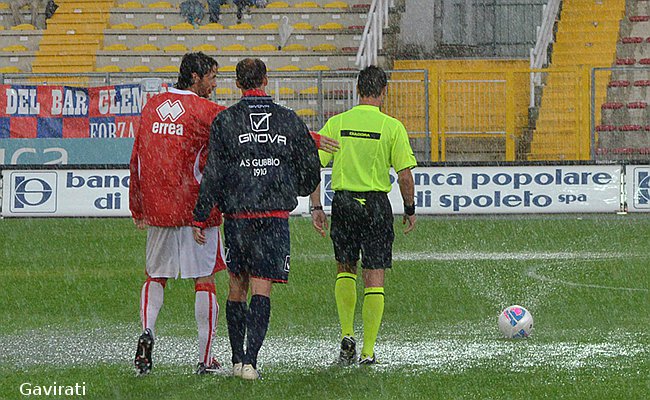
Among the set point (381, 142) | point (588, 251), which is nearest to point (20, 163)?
point (588, 251)

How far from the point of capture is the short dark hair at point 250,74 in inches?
328

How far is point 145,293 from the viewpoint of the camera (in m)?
8.66

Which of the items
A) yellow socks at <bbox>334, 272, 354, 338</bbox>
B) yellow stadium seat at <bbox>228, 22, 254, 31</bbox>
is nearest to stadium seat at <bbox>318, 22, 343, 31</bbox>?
yellow stadium seat at <bbox>228, 22, 254, 31</bbox>

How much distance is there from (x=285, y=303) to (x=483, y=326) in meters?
2.51

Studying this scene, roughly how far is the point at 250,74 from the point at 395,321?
414 cm

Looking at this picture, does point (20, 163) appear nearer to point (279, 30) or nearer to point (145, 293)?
point (279, 30)

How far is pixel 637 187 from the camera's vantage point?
22.7m

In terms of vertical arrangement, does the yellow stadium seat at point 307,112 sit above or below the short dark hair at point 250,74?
above

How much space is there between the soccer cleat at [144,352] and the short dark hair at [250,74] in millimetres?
1698

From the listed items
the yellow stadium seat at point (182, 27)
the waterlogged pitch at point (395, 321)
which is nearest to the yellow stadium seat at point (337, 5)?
the yellow stadium seat at point (182, 27)

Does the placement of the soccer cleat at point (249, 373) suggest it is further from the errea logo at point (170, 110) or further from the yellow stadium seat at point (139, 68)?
the yellow stadium seat at point (139, 68)

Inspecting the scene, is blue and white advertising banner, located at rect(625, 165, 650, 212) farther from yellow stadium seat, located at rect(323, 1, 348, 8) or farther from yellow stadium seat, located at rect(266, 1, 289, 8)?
yellow stadium seat, located at rect(266, 1, 289, 8)

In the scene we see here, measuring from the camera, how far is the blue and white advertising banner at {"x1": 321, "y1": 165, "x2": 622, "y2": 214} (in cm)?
2267

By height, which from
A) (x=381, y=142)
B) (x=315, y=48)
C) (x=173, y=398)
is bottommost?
(x=173, y=398)
